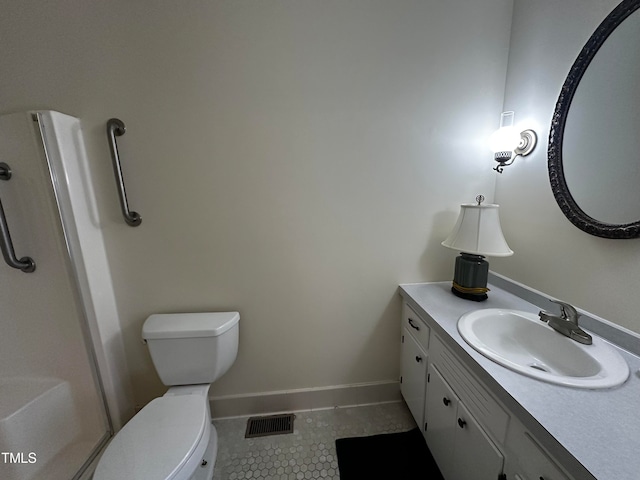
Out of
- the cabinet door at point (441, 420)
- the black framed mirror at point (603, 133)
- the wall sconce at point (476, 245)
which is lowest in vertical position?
the cabinet door at point (441, 420)

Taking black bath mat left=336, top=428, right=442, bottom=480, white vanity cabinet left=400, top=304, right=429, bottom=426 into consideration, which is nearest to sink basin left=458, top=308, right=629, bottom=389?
white vanity cabinet left=400, top=304, right=429, bottom=426

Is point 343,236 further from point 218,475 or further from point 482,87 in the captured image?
point 218,475

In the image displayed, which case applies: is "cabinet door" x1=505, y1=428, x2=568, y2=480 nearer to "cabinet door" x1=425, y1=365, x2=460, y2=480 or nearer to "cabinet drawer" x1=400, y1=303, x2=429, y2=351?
"cabinet door" x1=425, y1=365, x2=460, y2=480

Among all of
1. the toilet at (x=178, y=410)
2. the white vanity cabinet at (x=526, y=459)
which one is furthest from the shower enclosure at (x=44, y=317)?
the white vanity cabinet at (x=526, y=459)

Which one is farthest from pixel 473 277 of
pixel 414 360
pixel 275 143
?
pixel 275 143

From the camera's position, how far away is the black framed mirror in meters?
0.82

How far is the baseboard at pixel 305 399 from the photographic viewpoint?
1.48 m

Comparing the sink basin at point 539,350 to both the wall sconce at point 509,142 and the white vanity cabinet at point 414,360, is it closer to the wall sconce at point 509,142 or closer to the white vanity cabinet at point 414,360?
the white vanity cabinet at point 414,360

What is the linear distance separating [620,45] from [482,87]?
1.68 feet

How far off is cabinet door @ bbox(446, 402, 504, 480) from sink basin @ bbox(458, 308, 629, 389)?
26cm

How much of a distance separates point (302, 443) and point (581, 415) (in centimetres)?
122

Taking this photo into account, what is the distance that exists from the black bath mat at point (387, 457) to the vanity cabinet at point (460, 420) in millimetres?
121

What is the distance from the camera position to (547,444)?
23.0 inches

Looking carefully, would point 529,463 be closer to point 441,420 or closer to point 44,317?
point 441,420
